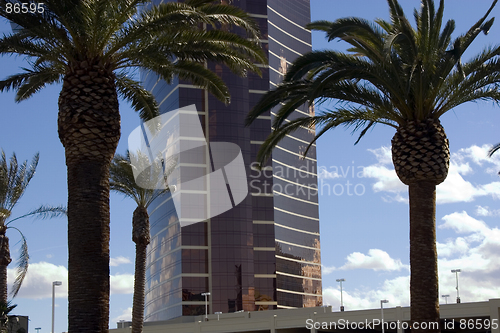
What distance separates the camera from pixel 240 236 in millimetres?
120375

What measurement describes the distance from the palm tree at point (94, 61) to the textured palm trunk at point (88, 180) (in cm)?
2

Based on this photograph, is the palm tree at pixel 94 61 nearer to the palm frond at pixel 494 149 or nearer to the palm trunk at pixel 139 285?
the palm frond at pixel 494 149

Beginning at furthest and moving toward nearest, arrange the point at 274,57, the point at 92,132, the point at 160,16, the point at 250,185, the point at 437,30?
the point at 274,57
the point at 250,185
the point at 437,30
the point at 160,16
the point at 92,132

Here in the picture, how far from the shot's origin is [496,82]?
1900cm

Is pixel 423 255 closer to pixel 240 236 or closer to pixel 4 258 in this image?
pixel 4 258

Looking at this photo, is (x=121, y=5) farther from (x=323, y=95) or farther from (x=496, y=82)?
(x=496, y=82)

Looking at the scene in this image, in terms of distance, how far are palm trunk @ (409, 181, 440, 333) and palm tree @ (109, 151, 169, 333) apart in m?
25.5

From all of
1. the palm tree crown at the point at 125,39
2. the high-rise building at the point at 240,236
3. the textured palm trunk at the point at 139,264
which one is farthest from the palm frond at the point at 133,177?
the high-rise building at the point at 240,236

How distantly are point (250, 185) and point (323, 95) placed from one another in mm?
110508

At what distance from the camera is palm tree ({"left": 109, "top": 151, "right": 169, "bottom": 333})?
40.9 meters

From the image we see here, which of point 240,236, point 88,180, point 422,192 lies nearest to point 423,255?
point 422,192

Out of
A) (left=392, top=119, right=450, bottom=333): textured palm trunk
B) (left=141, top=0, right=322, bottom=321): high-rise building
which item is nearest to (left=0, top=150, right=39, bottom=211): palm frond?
(left=392, top=119, right=450, bottom=333): textured palm trunk

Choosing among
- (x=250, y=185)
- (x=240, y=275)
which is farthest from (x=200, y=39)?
(x=250, y=185)

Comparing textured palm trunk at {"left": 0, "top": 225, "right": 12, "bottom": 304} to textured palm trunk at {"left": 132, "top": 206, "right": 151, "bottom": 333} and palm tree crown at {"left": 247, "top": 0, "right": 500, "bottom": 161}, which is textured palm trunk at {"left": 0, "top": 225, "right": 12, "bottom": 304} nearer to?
textured palm trunk at {"left": 132, "top": 206, "right": 151, "bottom": 333}
